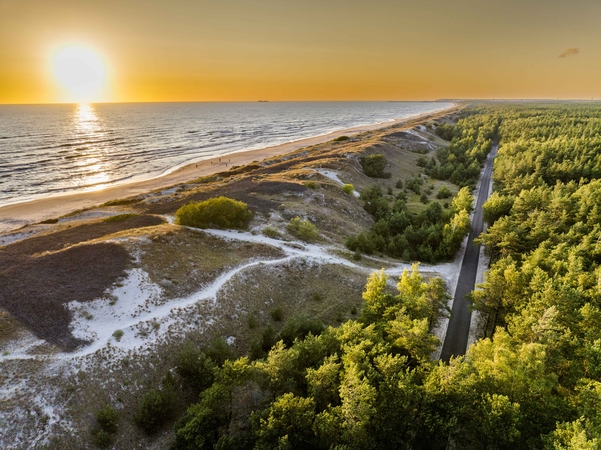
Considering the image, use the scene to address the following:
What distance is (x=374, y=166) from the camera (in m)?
90.1

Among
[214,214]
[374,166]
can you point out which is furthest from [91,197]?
[374,166]

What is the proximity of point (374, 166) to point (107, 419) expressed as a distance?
8132 cm

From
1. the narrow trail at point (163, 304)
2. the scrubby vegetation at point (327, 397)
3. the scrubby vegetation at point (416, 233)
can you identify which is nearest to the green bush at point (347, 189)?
the scrubby vegetation at point (416, 233)

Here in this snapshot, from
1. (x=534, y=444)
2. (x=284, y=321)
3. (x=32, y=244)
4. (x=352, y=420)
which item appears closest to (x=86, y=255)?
(x=32, y=244)

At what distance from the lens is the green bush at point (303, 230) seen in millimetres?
49594

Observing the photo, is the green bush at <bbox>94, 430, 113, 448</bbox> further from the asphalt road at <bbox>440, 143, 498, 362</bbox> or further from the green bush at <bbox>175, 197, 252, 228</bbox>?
the asphalt road at <bbox>440, 143, 498, 362</bbox>

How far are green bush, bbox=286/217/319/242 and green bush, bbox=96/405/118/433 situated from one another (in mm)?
31901

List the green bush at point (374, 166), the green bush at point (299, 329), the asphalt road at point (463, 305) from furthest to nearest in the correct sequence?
the green bush at point (374, 166) < the asphalt road at point (463, 305) < the green bush at point (299, 329)

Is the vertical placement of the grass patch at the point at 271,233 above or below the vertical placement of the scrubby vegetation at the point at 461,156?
below

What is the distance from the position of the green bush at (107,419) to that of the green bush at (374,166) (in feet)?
253

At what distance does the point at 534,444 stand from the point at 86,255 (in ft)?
140

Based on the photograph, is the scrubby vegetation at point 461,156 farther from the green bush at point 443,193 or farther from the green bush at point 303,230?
the green bush at point 303,230

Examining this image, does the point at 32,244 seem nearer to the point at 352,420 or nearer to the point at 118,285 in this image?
the point at 118,285

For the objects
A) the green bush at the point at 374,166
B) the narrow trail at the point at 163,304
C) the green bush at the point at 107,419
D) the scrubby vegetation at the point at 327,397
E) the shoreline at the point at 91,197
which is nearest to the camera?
the scrubby vegetation at the point at 327,397
